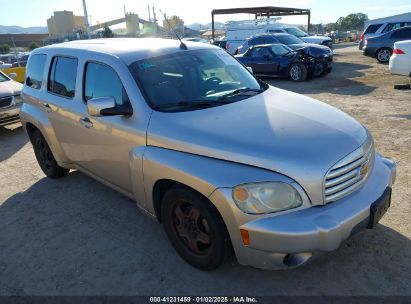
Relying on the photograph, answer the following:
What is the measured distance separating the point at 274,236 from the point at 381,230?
160 centimetres

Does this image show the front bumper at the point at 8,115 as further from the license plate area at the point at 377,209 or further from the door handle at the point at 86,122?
the license plate area at the point at 377,209

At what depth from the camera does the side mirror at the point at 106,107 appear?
10.5ft

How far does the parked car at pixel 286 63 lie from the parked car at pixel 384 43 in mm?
4406

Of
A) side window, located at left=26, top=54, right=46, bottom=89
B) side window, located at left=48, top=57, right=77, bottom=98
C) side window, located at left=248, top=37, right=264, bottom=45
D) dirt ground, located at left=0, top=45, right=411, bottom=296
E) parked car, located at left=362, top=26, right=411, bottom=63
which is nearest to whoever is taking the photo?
dirt ground, located at left=0, top=45, right=411, bottom=296

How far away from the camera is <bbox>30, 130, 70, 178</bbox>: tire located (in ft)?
17.1

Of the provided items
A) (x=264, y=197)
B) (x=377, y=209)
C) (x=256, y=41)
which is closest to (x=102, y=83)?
(x=264, y=197)

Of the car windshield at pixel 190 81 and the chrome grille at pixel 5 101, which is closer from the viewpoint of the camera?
the car windshield at pixel 190 81

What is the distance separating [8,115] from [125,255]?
6.15 m

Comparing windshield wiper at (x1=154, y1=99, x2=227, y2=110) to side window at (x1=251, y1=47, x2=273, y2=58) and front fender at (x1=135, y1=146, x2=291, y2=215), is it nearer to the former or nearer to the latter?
front fender at (x1=135, y1=146, x2=291, y2=215)

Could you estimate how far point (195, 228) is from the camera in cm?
306

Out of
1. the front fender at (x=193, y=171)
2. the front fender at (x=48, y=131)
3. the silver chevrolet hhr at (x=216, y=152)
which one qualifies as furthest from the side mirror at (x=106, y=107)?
the front fender at (x=48, y=131)

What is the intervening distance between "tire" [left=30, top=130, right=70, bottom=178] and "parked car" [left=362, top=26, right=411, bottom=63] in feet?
51.7

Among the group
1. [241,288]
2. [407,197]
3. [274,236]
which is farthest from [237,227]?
[407,197]

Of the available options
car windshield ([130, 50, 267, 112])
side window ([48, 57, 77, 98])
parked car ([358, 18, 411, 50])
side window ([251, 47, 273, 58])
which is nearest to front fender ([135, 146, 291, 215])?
car windshield ([130, 50, 267, 112])
